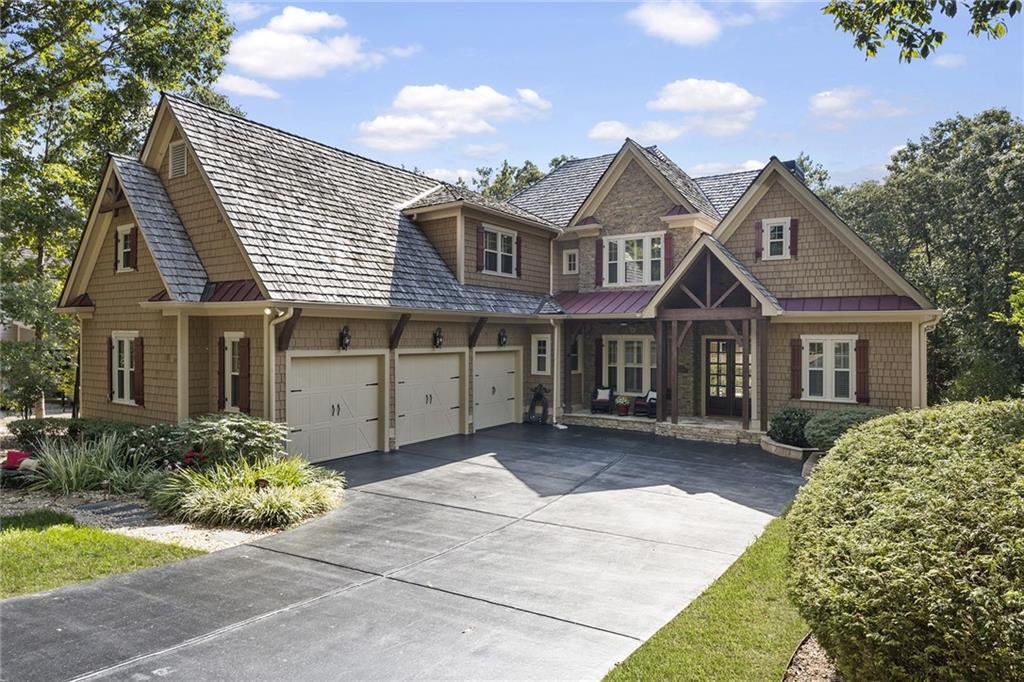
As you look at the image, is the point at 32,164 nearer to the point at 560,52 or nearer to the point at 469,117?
the point at 560,52

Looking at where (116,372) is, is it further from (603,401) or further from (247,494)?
(603,401)

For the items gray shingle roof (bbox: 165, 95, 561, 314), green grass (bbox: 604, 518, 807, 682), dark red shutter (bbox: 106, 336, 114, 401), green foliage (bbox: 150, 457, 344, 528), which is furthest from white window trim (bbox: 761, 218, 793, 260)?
dark red shutter (bbox: 106, 336, 114, 401)

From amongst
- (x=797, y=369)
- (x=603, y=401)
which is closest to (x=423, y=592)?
(x=797, y=369)

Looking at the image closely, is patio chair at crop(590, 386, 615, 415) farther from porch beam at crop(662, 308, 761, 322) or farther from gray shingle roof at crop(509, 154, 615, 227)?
gray shingle roof at crop(509, 154, 615, 227)

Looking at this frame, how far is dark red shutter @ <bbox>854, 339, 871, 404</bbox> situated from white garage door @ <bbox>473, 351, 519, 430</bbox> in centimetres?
904

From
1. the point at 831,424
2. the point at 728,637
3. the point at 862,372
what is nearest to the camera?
the point at 728,637

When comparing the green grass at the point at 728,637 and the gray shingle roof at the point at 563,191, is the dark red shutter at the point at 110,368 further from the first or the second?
the green grass at the point at 728,637

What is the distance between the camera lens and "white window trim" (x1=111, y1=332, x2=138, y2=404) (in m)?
14.3

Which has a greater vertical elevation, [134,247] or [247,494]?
[134,247]

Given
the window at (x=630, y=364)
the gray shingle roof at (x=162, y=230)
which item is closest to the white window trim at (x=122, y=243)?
the gray shingle roof at (x=162, y=230)

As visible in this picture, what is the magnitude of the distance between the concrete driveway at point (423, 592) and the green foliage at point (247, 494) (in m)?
0.42

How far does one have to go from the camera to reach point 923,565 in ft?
11.7

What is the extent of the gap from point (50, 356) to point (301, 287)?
37.2ft

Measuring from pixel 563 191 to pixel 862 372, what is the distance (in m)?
11.3
